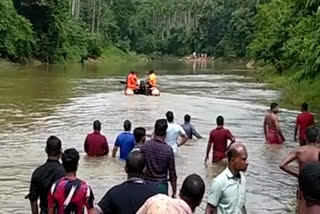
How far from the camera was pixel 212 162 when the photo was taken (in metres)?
16.5

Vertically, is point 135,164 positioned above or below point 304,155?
above

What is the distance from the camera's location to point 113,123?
2473cm

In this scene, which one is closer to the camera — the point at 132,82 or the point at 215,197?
the point at 215,197

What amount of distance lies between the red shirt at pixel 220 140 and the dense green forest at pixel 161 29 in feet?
18.5

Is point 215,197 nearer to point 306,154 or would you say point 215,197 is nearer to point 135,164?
point 135,164

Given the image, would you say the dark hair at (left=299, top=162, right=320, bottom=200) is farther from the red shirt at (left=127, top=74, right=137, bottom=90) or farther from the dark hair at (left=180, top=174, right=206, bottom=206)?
the red shirt at (left=127, top=74, right=137, bottom=90)

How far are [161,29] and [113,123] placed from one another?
131m

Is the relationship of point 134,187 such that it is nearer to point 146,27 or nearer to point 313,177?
point 313,177

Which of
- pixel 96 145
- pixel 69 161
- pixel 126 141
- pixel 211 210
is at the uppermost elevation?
pixel 69 161

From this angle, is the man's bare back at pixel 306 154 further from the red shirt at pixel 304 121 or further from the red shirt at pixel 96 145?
the red shirt at pixel 304 121

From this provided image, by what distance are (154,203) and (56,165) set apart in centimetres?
329

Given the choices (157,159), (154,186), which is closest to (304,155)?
(157,159)

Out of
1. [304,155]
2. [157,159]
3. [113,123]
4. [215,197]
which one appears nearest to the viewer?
[215,197]

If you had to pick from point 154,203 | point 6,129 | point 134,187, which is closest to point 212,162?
point 6,129
